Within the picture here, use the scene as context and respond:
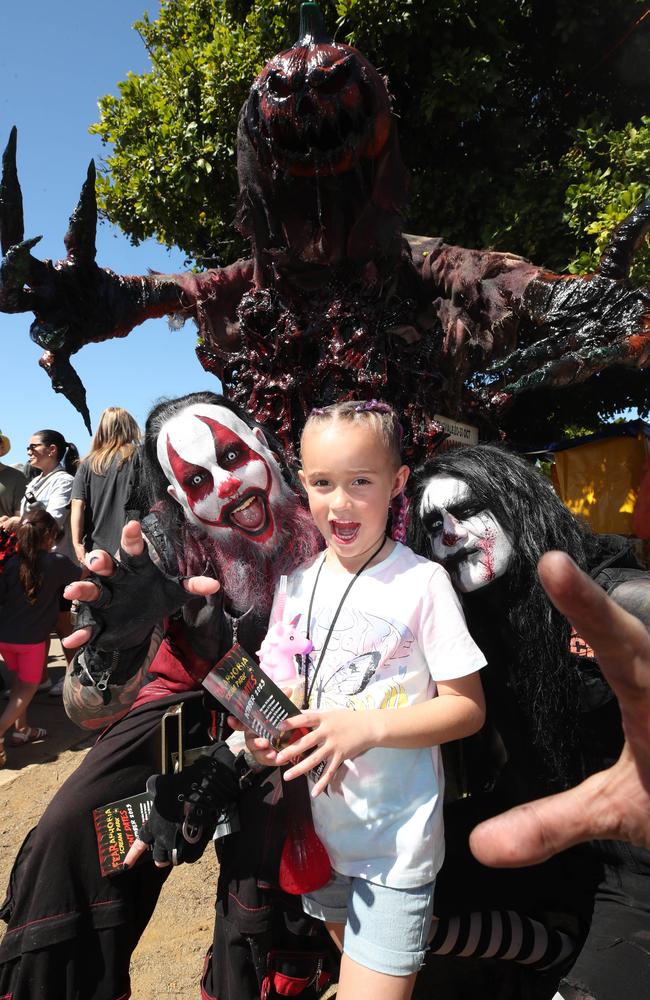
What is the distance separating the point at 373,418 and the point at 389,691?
0.56 metres

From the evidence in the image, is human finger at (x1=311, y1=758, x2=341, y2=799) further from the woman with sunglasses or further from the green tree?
the woman with sunglasses

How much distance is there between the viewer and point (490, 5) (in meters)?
3.56

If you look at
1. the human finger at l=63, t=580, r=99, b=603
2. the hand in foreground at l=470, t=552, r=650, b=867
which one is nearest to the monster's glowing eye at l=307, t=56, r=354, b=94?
the human finger at l=63, t=580, r=99, b=603

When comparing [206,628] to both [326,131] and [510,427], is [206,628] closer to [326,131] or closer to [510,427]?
[326,131]

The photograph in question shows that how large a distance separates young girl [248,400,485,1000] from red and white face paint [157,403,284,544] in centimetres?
31

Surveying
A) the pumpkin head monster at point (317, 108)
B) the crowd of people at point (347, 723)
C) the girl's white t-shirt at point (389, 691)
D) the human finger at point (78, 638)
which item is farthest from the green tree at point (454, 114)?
the human finger at point (78, 638)

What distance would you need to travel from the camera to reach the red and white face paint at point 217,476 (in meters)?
1.62

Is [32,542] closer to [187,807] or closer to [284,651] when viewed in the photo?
[187,807]

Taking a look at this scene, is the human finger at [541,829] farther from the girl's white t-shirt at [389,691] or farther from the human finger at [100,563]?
the human finger at [100,563]

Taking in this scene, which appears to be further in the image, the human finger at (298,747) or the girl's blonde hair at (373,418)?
the girl's blonde hair at (373,418)

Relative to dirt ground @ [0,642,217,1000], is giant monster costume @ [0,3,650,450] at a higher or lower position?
higher

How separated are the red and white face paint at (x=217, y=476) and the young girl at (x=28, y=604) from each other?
2248mm

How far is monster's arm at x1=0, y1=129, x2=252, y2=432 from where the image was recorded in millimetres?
1829

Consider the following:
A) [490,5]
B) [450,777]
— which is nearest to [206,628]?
[450,777]
